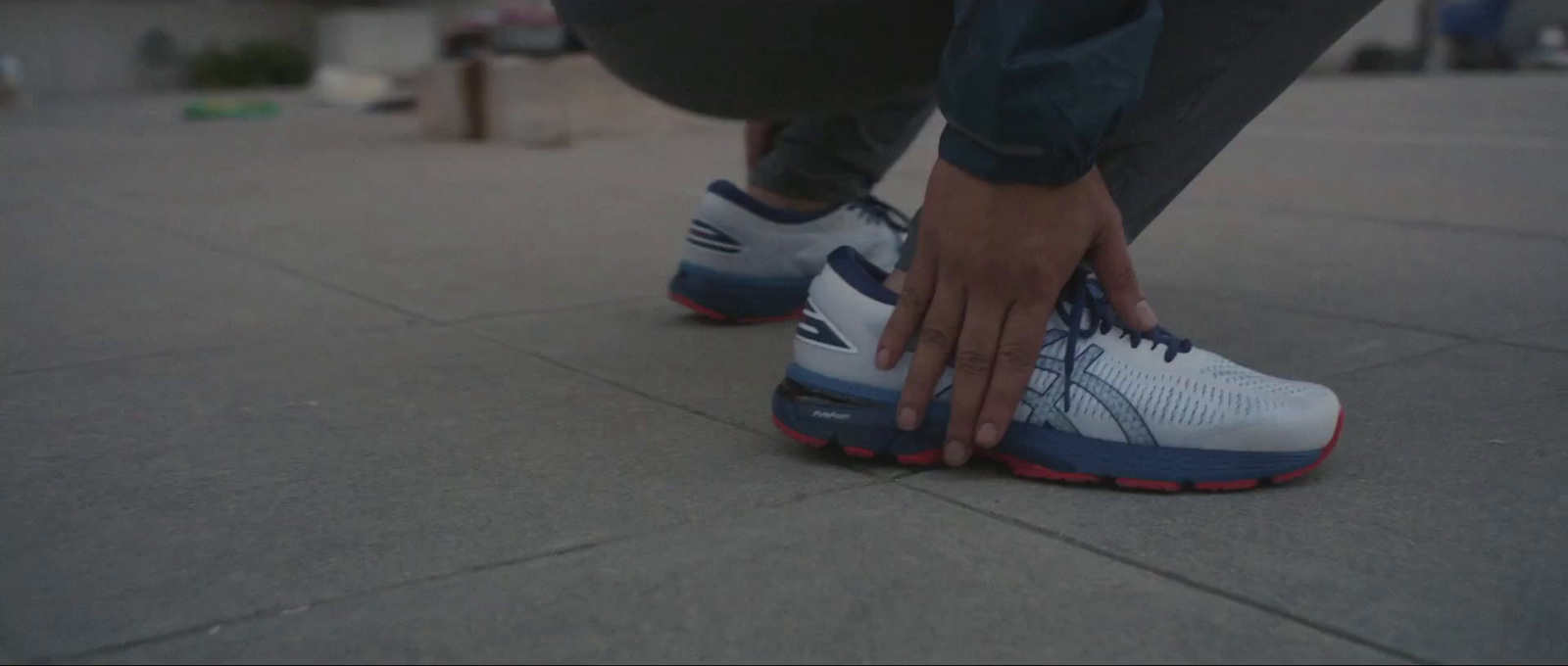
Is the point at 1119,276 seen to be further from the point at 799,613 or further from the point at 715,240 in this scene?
the point at 715,240

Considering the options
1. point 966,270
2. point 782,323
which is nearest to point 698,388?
point 782,323

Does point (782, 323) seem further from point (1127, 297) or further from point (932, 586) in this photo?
point (932, 586)

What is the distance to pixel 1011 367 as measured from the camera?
149 cm

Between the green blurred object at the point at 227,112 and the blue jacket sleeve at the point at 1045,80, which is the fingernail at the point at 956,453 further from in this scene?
the green blurred object at the point at 227,112

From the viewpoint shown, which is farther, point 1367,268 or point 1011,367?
point 1367,268

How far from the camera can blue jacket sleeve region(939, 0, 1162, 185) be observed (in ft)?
4.39

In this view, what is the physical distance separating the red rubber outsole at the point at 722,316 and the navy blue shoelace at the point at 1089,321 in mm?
902

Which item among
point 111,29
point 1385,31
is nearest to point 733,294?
point 111,29

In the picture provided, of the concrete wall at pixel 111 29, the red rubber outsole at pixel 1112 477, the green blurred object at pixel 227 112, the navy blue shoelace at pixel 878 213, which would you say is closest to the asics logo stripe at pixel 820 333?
the red rubber outsole at pixel 1112 477

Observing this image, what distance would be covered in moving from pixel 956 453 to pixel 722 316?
0.93 meters

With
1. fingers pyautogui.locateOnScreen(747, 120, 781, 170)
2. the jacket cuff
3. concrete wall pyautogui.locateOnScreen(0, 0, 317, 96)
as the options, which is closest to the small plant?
concrete wall pyautogui.locateOnScreen(0, 0, 317, 96)

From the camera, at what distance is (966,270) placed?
1.44 metres

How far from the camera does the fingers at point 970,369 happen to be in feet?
4.82

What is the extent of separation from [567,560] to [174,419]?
78 cm
